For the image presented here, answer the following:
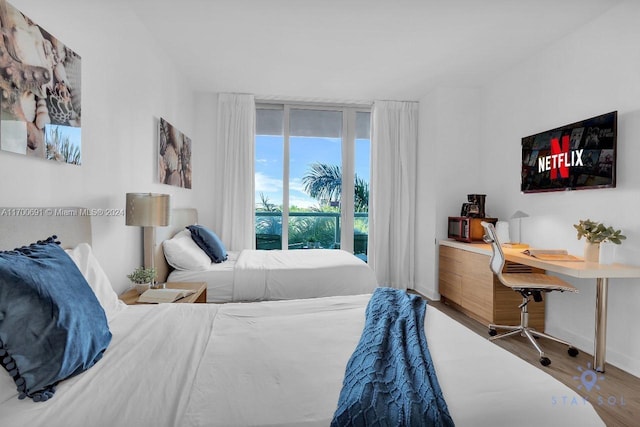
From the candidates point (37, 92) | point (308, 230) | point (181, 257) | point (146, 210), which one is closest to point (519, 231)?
point (308, 230)

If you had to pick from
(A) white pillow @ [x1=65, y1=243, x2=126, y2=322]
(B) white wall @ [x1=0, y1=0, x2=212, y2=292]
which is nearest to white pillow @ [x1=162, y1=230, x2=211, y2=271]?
(B) white wall @ [x1=0, y1=0, x2=212, y2=292]

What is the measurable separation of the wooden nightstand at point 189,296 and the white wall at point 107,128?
19 cm

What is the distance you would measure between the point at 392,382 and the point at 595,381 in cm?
216

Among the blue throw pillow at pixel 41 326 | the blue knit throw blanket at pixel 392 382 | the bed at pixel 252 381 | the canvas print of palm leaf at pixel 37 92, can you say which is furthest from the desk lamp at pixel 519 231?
the canvas print of palm leaf at pixel 37 92

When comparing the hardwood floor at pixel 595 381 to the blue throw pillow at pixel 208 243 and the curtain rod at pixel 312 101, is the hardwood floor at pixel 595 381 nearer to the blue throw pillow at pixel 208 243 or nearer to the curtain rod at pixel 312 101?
the blue throw pillow at pixel 208 243

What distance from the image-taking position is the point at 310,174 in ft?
16.4

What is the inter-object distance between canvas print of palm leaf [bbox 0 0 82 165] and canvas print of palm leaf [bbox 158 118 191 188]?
1.30 metres

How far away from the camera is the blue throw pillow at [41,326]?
980 millimetres

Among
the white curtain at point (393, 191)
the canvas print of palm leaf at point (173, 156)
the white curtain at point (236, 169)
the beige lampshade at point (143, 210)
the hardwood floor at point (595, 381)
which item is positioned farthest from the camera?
the white curtain at point (393, 191)

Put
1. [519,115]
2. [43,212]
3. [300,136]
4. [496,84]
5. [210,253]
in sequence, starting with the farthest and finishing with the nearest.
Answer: [300,136] → [496,84] → [519,115] → [210,253] → [43,212]

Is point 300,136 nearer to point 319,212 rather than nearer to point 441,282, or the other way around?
point 319,212

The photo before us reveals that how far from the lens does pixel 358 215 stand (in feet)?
16.8

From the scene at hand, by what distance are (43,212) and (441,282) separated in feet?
13.0

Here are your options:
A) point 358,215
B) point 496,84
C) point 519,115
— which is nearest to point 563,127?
point 519,115
